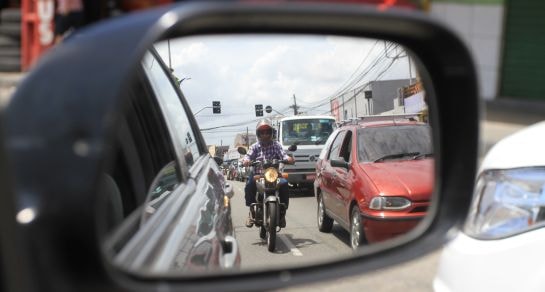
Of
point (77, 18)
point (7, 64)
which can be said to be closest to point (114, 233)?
point (77, 18)

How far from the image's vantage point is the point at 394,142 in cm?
240

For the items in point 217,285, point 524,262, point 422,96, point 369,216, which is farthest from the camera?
point 524,262

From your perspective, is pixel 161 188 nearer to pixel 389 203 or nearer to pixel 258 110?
pixel 258 110

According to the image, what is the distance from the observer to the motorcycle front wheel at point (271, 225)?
5.09 feet

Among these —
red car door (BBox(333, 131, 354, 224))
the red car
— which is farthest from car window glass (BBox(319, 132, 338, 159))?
red car door (BBox(333, 131, 354, 224))

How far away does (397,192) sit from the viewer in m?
2.37

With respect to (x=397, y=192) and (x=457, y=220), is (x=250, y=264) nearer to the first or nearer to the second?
(x=457, y=220)

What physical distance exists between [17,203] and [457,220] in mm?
1140

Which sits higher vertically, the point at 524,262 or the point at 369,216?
the point at 369,216

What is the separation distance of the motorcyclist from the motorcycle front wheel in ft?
0.12

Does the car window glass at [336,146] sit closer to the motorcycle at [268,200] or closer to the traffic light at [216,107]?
the motorcycle at [268,200]

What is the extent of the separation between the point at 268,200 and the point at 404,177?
742mm

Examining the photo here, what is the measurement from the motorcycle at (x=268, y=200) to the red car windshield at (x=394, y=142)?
1.19ft

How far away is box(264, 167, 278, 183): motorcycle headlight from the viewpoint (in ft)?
5.85
